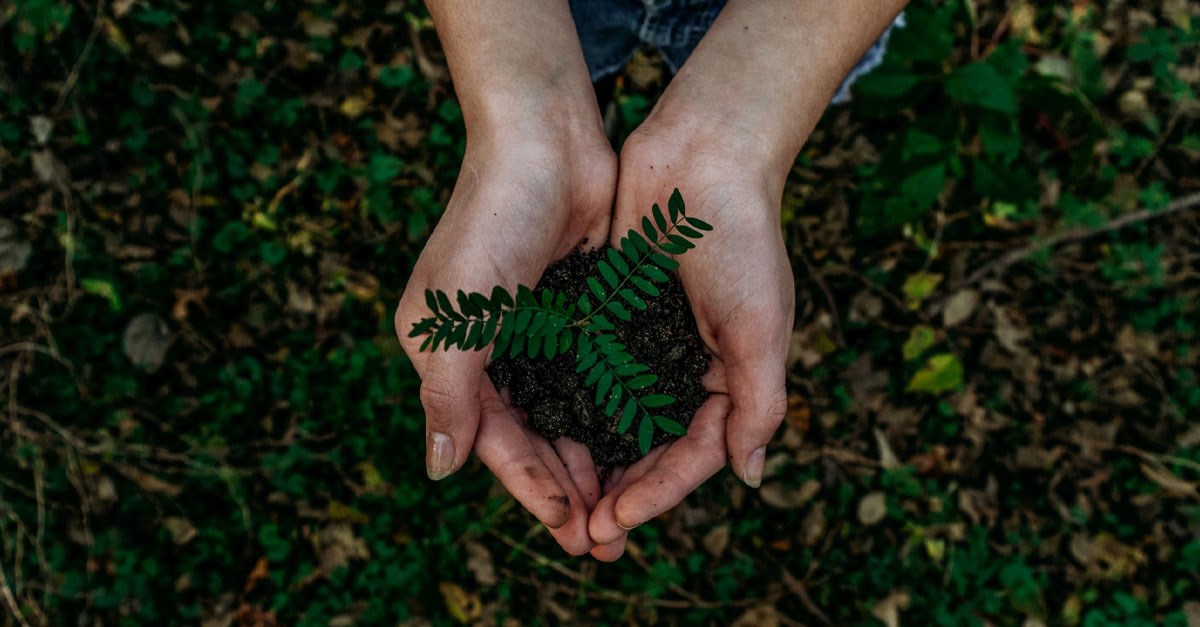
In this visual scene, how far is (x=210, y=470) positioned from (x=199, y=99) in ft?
6.07

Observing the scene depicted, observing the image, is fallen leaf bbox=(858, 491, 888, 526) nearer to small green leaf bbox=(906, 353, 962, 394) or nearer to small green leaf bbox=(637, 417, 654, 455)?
small green leaf bbox=(906, 353, 962, 394)

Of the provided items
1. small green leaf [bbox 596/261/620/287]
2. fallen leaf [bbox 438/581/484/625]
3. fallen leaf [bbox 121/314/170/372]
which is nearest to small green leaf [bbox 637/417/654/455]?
small green leaf [bbox 596/261/620/287]

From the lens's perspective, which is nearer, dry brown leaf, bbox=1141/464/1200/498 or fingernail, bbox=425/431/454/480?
fingernail, bbox=425/431/454/480

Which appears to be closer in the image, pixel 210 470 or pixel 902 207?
pixel 902 207

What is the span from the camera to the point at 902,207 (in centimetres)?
354

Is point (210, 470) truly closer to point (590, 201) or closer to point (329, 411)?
point (329, 411)

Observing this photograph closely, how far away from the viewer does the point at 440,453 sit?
2439 millimetres

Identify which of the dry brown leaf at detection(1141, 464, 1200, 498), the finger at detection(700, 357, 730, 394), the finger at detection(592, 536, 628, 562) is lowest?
the dry brown leaf at detection(1141, 464, 1200, 498)

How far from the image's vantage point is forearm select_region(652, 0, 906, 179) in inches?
105

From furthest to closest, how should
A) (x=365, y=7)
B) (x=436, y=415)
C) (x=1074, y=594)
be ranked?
(x=365, y=7) < (x=1074, y=594) < (x=436, y=415)

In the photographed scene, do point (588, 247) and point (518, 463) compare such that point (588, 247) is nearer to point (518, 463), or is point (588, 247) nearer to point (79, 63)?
point (518, 463)

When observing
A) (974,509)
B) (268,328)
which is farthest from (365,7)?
(974,509)

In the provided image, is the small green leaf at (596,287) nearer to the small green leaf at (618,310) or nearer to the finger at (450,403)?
the small green leaf at (618,310)

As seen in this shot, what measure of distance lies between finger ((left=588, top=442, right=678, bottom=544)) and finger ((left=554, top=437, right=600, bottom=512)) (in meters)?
0.04
